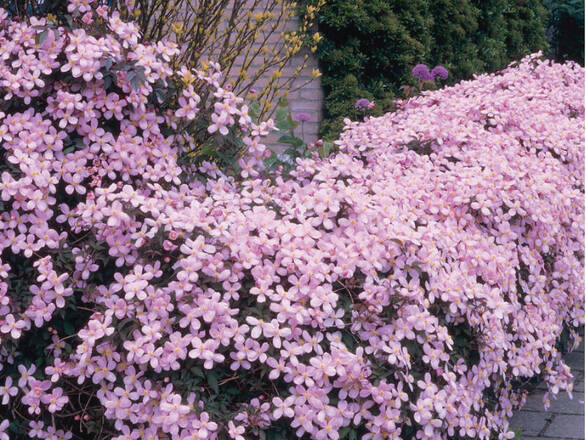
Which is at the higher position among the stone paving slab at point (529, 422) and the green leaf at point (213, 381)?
the green leaf at point (213, 381)

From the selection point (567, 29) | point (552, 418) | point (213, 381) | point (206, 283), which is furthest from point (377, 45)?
Result: point (567, 29)

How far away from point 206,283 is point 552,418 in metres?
2.14

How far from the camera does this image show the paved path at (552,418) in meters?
3.46

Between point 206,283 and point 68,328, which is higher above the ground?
point 206,283

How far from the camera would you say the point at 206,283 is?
7.74ft

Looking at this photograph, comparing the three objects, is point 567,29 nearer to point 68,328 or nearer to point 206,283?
point 206,283

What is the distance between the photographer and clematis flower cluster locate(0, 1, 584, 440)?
7.38 ft

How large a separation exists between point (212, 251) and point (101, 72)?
84cm

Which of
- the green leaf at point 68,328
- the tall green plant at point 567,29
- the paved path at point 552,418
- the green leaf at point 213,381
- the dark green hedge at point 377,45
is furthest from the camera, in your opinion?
the tall green plant at point 567,29

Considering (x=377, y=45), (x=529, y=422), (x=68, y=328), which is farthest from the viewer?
(x=377, y=45)

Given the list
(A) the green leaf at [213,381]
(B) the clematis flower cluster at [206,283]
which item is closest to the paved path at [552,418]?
(B) the clematis flower cluster at [206,283]

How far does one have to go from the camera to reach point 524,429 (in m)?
3.54

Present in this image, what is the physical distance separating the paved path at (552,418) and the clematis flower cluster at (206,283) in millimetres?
468

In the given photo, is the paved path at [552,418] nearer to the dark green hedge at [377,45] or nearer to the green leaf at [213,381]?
the green leaf at [213,381]
